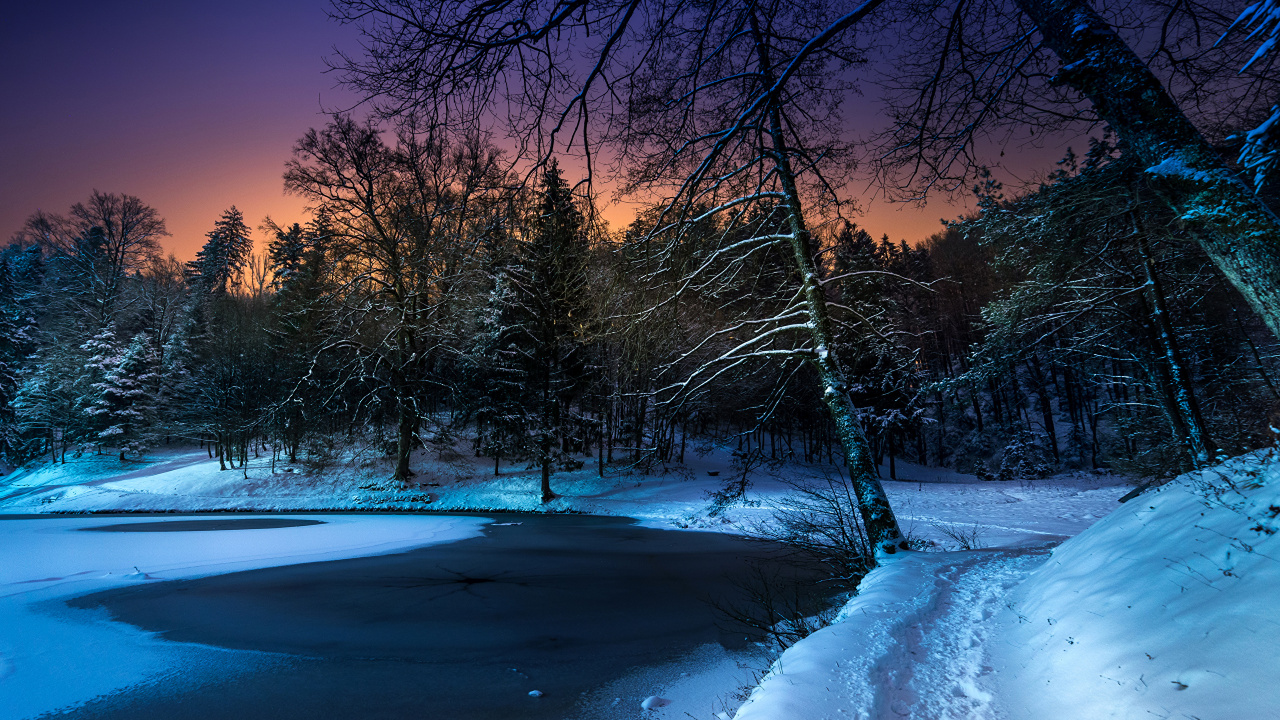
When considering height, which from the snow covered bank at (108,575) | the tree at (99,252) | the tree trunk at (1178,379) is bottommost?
the snow covered bank at (108,575)

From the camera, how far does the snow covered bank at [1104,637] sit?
1.80 meters

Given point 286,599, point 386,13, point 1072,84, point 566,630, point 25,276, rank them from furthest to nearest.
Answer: point 25,276, point 286,599, point 566,630, point 1072,84, point 386,13

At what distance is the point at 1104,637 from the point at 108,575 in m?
13.4

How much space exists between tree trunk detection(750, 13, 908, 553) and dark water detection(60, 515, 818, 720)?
6.02 ft

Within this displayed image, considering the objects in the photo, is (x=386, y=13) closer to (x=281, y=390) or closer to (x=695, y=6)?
(x=695, y=6)

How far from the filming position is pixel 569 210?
14.1ft

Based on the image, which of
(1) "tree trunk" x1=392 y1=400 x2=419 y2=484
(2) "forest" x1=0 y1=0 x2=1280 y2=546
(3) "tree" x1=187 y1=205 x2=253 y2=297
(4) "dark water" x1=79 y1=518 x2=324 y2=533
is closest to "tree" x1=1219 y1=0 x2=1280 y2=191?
(2) "forest" x1=0 y1=0 x2=1280 y2=546

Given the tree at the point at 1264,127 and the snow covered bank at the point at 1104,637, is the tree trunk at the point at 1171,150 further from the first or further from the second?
the snow covered bank at the point at 1104,637

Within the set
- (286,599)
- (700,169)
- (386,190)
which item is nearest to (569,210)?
(700,169)

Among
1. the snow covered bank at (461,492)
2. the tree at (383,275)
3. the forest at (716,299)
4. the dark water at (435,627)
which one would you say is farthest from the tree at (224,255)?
the dark water at (435,627)

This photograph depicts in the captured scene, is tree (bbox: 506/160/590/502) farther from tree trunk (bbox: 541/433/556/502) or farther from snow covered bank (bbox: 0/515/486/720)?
snow covered bank (bbox: 0/515/486/720)

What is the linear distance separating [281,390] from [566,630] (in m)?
25.0

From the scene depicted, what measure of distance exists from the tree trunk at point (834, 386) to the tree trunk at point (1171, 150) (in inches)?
115

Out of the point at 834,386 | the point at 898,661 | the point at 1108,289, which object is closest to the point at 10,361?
the point at 834,386
